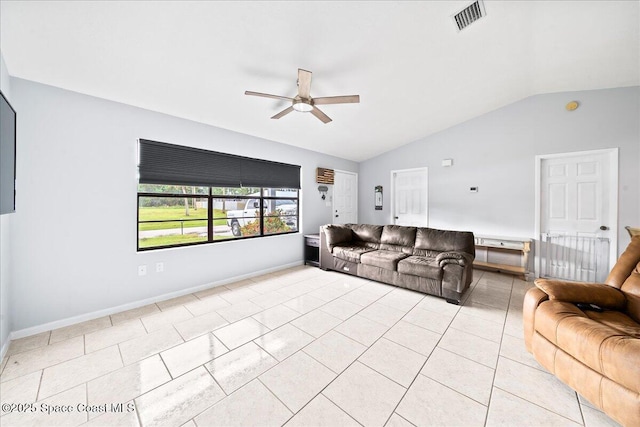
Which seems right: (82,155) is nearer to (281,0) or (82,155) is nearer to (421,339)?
(281,0)

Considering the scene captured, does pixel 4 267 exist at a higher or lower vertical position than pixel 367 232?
lower

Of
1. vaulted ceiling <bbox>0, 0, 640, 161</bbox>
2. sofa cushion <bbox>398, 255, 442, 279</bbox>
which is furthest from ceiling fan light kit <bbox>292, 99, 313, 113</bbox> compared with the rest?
sofa cushion <bbox>398, 255, 442, 279</bbox>

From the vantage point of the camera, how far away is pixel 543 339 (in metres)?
1.77

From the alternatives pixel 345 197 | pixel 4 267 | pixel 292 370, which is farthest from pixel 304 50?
pixel 345 197

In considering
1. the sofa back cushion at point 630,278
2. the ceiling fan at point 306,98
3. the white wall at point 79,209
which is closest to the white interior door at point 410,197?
the sofa back cushion at point 630,278

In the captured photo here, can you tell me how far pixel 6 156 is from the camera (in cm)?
177

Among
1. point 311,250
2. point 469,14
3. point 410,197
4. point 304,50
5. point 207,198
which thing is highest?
point 469,14

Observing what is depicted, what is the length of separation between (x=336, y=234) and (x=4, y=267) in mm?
4009

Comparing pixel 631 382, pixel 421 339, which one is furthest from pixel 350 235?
pixel 631 382

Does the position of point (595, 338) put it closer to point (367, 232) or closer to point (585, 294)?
point (585, 294)

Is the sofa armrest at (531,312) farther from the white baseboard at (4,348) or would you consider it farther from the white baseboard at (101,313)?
the white baseboard at (4,348)

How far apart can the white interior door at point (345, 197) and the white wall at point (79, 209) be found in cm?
337

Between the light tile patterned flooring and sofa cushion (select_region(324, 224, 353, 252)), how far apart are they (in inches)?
64.2

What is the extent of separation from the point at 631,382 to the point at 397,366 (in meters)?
1.25
